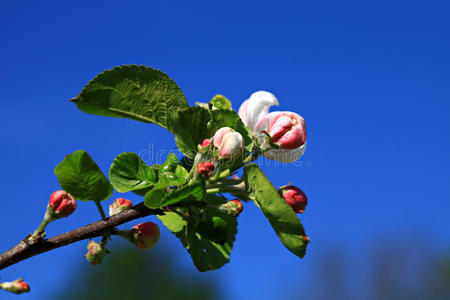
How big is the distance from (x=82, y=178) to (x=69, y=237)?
138mm

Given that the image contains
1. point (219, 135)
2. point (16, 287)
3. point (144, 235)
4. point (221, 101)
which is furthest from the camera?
point (221, 101)

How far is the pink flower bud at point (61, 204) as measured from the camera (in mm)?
929

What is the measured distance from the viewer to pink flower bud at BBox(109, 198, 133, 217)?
102 cm

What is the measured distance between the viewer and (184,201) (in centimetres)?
93

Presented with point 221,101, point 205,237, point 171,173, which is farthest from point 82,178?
point 221,101

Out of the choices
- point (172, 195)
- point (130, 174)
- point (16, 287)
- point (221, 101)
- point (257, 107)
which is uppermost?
point (221, 101)

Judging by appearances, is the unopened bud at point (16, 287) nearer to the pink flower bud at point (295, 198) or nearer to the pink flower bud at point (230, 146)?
the pink flower bud at point (230, 146)

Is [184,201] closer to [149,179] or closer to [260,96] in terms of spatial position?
[149,179]

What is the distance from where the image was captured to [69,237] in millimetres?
908

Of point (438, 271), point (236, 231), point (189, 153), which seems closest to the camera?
point (189, 153)

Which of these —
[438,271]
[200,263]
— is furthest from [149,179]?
[438,271]

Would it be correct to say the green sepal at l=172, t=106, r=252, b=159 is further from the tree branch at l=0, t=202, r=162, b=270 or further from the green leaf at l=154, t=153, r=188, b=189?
the tree branch at l=0, t=202, r=162, b=270

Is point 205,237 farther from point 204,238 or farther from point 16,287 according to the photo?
point 16,287

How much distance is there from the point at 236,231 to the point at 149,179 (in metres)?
0.28
